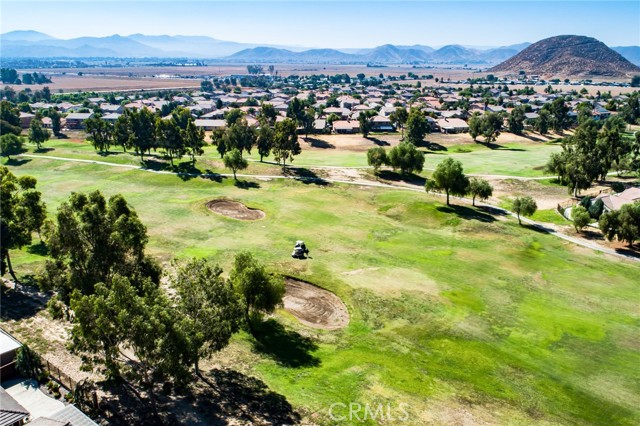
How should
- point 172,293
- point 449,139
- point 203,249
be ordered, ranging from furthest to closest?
point 449,139, point 203,249, point 172,293

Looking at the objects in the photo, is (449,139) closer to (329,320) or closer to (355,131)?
(355,131)

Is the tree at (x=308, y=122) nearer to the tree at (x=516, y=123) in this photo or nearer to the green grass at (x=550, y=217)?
the tree at (x=516, y=123)

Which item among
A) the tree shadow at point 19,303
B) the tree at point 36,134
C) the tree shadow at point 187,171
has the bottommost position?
the tree shadow at point 19,303

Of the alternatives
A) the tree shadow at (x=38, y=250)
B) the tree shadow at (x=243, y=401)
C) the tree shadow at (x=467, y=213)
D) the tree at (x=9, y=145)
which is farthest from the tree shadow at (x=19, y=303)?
the tree at (x=9, y=145)

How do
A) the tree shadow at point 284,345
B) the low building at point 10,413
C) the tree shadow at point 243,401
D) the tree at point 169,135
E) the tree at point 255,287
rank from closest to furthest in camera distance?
the low building at point 10,413 → the tree shadow at point 243,401 → the tree shadow at point 284,345 → the tree at point 255,287 → the tree at point 169,135

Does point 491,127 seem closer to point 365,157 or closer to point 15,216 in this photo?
point 365,157

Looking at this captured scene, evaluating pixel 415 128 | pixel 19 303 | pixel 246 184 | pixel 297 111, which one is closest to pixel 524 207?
pixel 246 184

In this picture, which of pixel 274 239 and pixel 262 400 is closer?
pixel 262 400

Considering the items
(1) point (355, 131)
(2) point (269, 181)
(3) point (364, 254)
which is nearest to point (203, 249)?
(3) point (364, 254)
